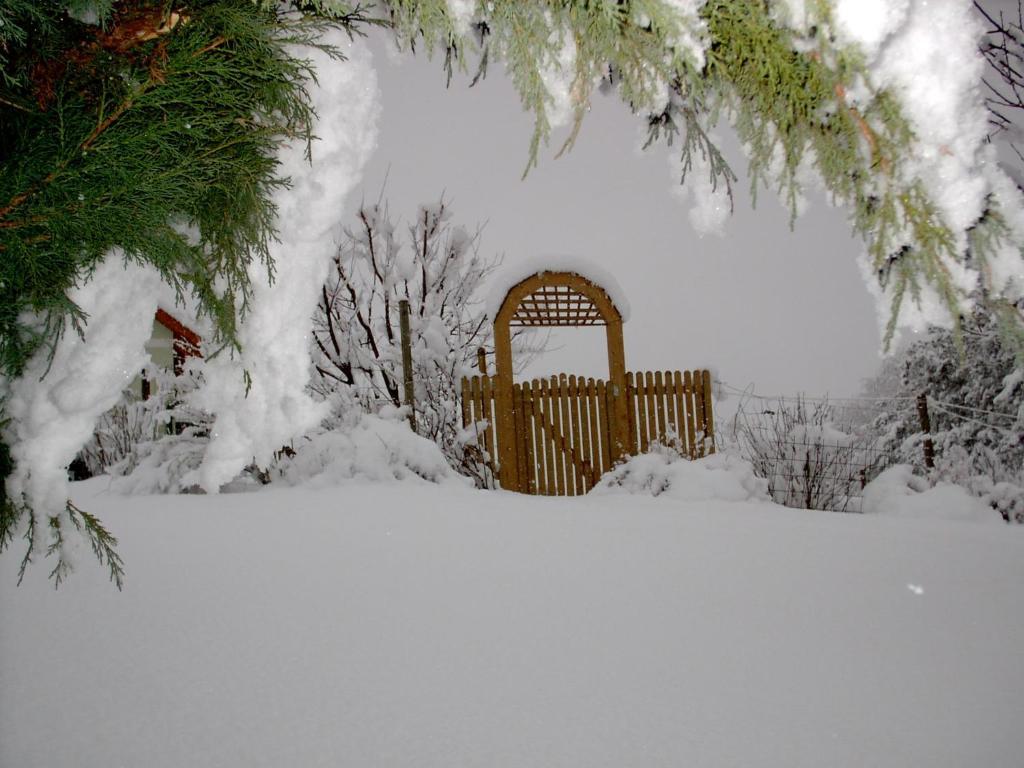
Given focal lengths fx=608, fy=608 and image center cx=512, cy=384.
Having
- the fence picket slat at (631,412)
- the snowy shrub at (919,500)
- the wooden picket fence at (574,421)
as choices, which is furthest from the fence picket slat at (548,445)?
the snowy shrub at (919,500)

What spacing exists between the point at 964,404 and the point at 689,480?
972cm

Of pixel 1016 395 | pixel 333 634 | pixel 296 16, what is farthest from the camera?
pixel 1016 395

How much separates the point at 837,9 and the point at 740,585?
6.26 feet

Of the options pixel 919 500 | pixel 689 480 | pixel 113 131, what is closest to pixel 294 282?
pixel 113 131

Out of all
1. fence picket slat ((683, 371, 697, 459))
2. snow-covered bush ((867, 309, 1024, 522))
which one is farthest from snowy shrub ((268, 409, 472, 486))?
snow-covered bush ((867, 309, 1024, 522))

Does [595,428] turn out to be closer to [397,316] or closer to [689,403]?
[689,403]

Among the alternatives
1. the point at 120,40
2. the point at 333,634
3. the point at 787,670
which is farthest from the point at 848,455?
the point at 120,40

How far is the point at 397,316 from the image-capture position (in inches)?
389

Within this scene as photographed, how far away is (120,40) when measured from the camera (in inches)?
50.8

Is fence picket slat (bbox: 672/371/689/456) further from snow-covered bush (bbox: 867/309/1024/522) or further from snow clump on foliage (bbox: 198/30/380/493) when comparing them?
snow clump on foliage (bbox: 198/30/380/493)

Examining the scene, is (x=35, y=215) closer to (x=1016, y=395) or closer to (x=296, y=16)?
(x=296, y=16)

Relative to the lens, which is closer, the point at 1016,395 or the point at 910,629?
the point at 910,629

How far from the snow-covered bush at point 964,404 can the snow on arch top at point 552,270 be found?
405 centimetres

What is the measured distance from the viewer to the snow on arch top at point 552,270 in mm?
7730
